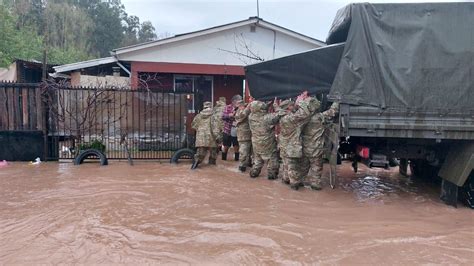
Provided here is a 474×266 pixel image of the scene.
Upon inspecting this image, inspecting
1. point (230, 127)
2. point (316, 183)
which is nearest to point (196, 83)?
point (230, 127)

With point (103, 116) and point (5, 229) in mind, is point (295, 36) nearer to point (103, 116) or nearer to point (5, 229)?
point (103, 116)

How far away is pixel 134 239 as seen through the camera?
4418 mm

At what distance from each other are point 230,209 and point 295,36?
33.3 ft

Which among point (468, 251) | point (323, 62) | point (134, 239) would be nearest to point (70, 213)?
point (134, 239)

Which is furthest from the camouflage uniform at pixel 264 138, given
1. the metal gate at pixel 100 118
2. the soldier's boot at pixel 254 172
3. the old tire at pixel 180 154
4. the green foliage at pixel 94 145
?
the green foliage at pixel 94 145

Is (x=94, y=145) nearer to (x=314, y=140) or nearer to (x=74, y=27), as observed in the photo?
(x=314, y=140)

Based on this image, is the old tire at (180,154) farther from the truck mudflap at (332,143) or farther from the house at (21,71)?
the house at (21,71)

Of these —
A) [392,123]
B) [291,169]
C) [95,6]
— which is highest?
[95,6]

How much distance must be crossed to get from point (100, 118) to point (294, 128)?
5.35m

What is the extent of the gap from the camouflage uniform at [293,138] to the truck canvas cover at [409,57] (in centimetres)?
69

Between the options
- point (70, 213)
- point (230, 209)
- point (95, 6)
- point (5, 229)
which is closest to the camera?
point (5, 229)

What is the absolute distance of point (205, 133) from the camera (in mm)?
8914

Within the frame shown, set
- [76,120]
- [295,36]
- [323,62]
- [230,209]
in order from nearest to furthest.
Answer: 1. [230,209]
2. [323,62]
3. [76,120]
4. [295,36]

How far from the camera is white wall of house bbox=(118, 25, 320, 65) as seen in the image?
1356 centimetres
